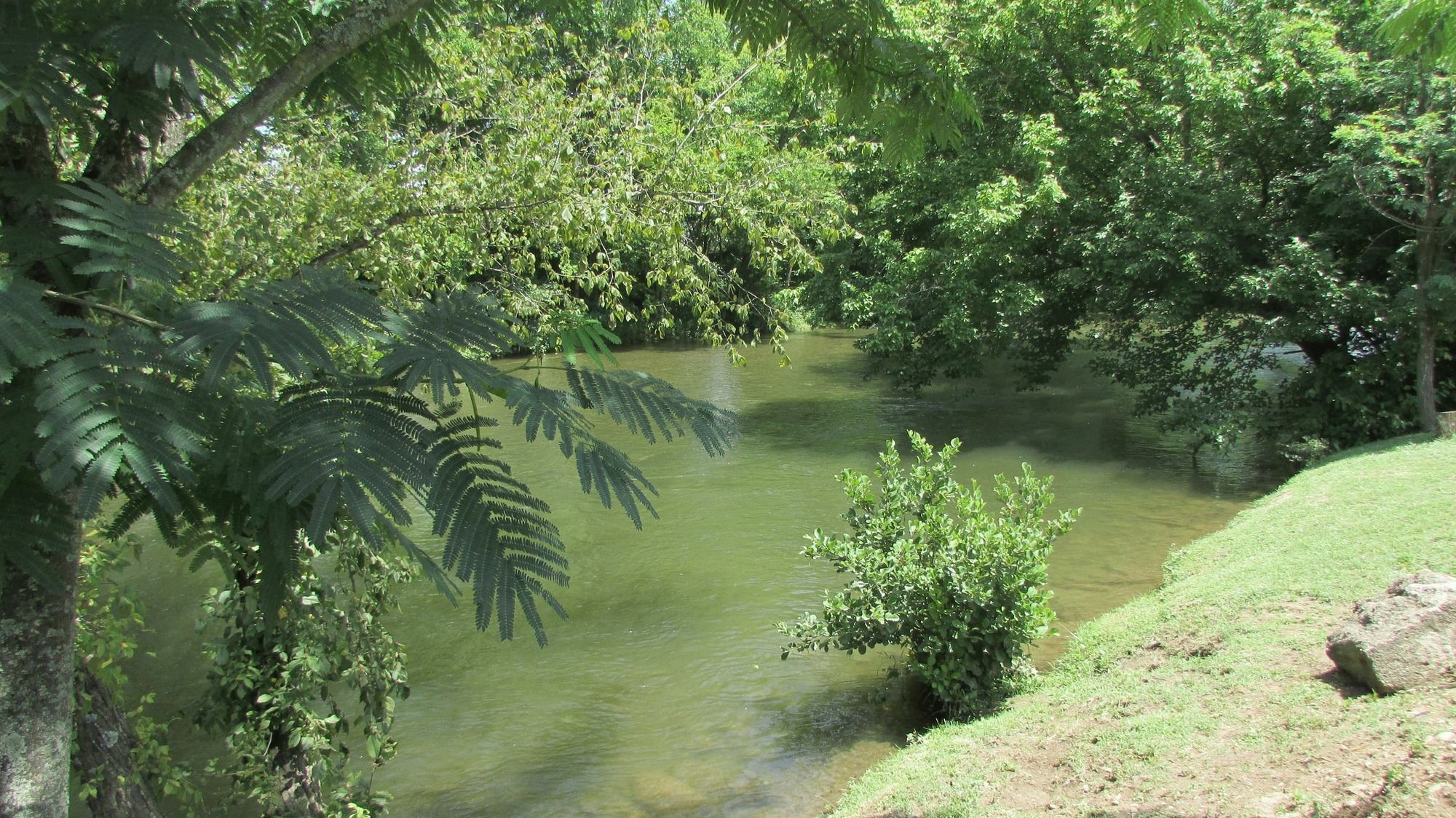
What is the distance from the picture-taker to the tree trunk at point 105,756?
12.3 ft

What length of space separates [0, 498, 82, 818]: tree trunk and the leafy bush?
186 inches

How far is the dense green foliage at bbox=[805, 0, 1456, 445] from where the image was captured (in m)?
10.2

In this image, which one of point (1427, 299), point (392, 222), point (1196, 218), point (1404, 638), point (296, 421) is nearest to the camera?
point (296, 421)

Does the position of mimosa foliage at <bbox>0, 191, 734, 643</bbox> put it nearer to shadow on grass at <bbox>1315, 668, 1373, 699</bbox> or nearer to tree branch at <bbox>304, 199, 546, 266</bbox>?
tree branch at <bbox>304, 199, 546, 266</bbox>

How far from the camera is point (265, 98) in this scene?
7.84 feet

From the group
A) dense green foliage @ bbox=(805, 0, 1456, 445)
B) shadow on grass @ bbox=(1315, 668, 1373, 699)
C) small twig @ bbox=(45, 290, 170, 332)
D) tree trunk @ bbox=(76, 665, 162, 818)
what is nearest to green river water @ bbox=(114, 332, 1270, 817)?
dense green foliage @ bbox=(805, 0, 1456, 445)

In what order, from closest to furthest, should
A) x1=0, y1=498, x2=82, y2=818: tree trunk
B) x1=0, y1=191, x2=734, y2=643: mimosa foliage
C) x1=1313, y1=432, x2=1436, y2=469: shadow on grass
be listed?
1. x1=0, y1=191, x2=734, y2=643: mimosa foliage
2. x1=0, y1=498, x2=82, y2=818: tree trunk
3. x1=1313, y1=432, x2=1436, y2=469: shadow on grass

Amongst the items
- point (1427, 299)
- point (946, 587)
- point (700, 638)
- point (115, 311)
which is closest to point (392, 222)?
point (946, 587)

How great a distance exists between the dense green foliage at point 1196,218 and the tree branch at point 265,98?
320 inches

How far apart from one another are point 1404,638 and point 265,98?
503 centimetres

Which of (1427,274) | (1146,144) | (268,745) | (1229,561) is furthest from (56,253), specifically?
(1146,144)

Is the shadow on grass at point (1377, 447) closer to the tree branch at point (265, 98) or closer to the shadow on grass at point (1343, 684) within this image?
the shadow on grass at point (1343, 684)

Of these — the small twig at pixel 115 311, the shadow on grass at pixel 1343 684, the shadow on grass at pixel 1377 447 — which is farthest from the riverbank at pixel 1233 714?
the small twig at pixel 115 311

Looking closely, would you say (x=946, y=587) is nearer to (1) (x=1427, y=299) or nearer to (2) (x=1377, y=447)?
(2) (x=1377, y=447)
